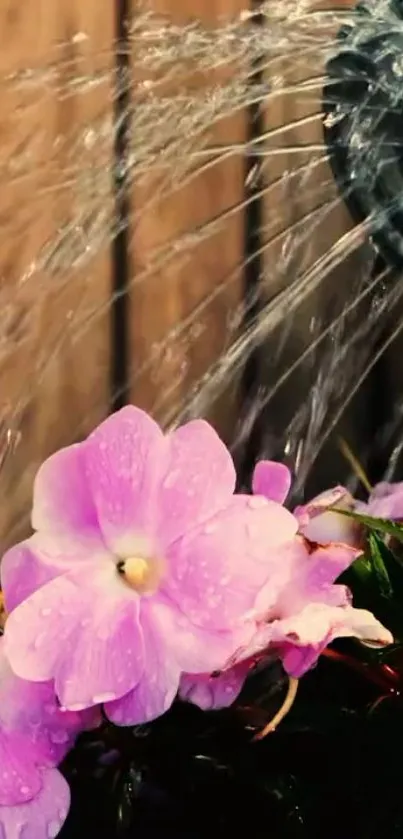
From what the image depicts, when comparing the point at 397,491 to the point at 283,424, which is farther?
the point at 283,424

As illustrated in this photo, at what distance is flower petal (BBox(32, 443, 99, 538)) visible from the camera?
472 millimetres

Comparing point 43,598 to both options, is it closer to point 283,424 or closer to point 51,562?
point 51,562

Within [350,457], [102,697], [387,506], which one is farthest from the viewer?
[350,457]

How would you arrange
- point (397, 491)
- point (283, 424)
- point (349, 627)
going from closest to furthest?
point (349, 627) → point (397, 491) → point (283, 424)

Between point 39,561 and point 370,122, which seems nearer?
point 39,561

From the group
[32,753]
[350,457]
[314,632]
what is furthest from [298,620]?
[350,457]

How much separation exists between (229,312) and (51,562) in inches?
12.7

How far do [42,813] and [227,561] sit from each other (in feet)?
0.38

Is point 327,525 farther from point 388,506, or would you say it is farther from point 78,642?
point 78,642

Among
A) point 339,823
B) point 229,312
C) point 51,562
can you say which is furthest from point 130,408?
point 229,312

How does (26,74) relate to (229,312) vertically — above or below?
above

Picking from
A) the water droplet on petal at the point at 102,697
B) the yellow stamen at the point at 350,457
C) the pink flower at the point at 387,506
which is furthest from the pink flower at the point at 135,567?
the yellow stamen at the point at 350,457

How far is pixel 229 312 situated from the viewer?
75cm

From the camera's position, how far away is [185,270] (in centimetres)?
77
